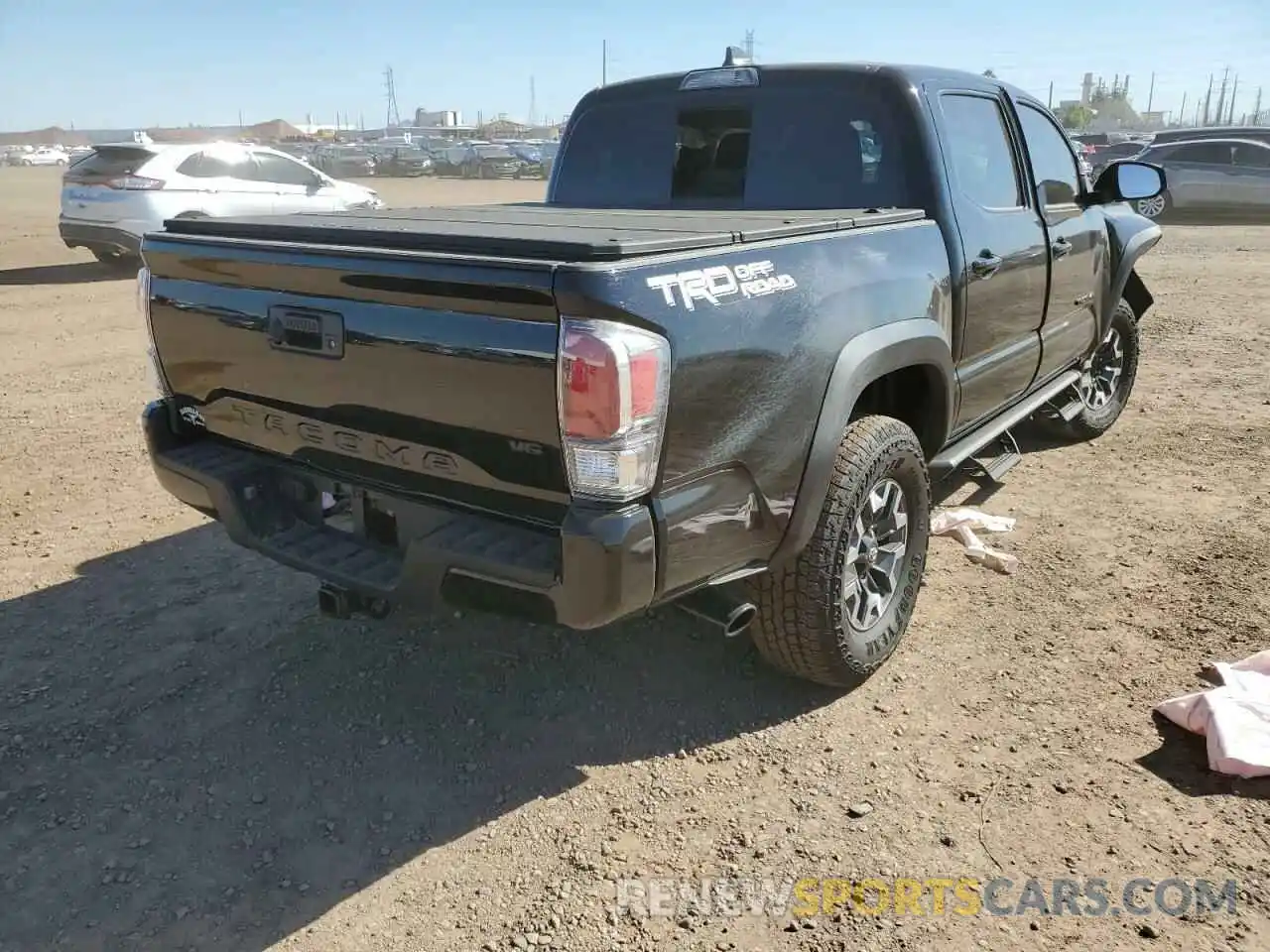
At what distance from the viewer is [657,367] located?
2.29 m

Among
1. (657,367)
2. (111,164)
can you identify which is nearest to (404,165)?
(111,164)

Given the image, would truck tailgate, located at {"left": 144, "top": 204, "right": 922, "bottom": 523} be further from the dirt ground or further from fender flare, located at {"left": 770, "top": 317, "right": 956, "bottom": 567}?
the dirt ground

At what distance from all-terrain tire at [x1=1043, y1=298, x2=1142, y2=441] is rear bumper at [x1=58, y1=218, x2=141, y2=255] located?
34.3ft

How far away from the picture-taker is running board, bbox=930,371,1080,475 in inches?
151

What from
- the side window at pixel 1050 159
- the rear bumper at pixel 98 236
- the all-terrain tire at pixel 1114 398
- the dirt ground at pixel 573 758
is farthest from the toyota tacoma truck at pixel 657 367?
the rear bumper at pixel 98 236

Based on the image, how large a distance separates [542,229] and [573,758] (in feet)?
5.18

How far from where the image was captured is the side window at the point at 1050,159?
15.0ft

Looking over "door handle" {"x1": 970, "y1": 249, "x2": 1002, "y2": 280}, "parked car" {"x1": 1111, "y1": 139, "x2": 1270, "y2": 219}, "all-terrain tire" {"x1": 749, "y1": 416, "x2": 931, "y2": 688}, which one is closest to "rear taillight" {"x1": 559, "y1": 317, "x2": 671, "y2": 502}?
"all-terrain tire" {"x1": 749, "y1": 416, "x2": 931, "y2": 688}

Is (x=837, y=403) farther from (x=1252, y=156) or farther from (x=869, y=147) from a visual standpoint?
(x=1252, y=156)

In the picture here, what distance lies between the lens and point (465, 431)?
2.50 metres

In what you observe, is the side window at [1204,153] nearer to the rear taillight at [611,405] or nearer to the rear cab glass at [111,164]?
the rear cab glass at [111,164]

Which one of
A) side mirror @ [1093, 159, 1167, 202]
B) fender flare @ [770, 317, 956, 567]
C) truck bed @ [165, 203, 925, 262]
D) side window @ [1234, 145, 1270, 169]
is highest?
side window @ [1234, 145, 1270, 169]

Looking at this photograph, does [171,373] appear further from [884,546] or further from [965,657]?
[965,657]

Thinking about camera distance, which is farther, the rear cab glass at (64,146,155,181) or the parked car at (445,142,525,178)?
the parked car at (445,142,525,178)
